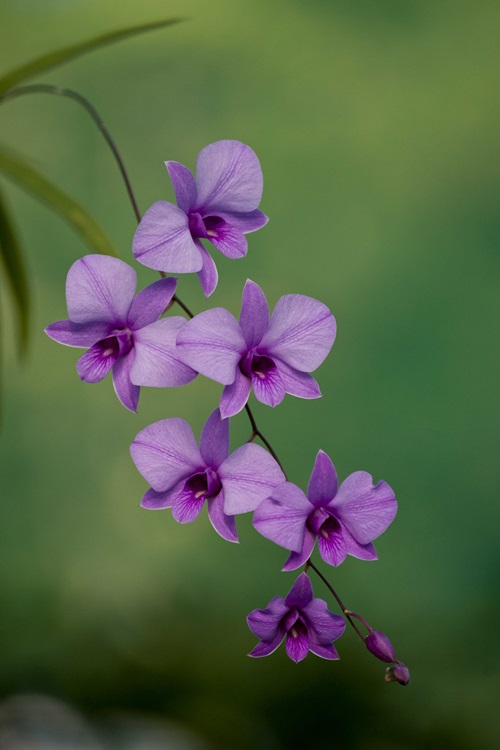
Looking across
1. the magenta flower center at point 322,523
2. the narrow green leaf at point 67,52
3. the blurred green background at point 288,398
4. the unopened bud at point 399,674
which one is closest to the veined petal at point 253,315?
the magenta flower center at point 322,523

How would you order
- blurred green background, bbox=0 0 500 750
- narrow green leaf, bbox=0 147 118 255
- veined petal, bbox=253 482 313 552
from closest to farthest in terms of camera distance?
1. veined petal, bbox=253 482 313 552
2. narrow green leaf, bbox=0 147 118 255
3. blurred green background, bbox=0 0 500 750

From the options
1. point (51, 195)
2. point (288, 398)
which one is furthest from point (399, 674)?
point (288, 398)

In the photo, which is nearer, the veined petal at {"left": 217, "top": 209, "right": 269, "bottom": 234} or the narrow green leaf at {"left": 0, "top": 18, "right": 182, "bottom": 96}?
the veined petal at {"left": 217, "top": 209, "right": 269, "bottom": 234}

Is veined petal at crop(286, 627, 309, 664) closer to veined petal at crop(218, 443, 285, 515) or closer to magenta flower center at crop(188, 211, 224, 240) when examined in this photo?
veined petal at crop(218, 443, 285, 515)

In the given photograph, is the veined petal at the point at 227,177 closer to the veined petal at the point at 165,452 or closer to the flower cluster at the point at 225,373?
the flower cluster at the point at 225,373

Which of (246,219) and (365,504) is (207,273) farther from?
(365,504)

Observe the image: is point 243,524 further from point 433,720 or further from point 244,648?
point 433,720

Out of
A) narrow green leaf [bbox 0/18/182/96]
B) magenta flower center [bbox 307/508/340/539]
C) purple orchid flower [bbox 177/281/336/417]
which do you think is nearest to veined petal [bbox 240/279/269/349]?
purple orchid flower [bbox 177/281/336/417]

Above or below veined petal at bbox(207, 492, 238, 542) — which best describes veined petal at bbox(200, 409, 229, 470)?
above
